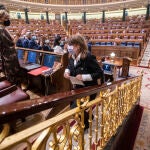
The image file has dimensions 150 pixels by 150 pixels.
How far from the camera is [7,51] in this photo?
100 inches

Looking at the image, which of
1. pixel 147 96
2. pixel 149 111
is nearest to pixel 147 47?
pixel 147 96

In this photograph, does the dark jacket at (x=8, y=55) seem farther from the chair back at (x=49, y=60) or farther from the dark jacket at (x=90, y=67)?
the dark jacket at (x=90, y=67)

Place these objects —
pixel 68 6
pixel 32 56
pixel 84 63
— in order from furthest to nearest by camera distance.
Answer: pixel 68 6, pixel 32 56, pixel 84 63

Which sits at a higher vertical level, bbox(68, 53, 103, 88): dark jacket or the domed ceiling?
the domed ceiling

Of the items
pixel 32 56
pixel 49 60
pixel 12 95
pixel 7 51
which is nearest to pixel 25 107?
pixel 12 95

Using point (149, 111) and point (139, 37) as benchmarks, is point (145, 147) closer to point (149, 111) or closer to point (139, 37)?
point (149, 111)

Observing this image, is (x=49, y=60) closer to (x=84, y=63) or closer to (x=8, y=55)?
(x=8, y=55)

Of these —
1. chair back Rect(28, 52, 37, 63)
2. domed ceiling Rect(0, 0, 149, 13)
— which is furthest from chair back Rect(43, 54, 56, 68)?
domed ceiling Rect(0, 0, 149, 13)

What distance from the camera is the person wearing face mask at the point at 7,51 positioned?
2354 mm

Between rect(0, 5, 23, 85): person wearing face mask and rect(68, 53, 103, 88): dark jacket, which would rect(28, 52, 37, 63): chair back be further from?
rect(68, 53, 103, 88): dark jacket

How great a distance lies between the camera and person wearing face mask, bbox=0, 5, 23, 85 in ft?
7.72

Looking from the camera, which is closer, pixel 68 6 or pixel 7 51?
pixel 7 51

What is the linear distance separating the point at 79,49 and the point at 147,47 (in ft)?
28.6

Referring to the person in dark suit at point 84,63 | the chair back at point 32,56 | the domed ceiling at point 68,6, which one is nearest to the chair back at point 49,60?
the chair back at point 32,56
